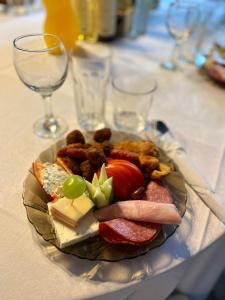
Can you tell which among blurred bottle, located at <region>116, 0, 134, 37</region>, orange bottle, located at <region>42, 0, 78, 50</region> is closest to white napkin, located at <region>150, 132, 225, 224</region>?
orange bottle, located at <region>42, 0, 78, 50</region>

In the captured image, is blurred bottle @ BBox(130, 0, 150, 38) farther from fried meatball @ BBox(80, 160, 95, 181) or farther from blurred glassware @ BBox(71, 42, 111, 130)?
fried meatball @ BBox(80, 160, 95, 181)

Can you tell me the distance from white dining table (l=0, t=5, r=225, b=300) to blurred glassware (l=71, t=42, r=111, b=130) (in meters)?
0.03

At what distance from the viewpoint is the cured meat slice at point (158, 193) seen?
0.48 m

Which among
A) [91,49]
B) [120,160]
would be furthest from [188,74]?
[120,160]

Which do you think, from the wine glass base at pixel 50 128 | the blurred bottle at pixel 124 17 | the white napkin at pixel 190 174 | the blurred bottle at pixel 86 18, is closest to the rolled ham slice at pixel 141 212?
the white napkin at pixel 190 174

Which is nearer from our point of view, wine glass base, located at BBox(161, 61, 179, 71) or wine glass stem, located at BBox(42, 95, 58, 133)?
wine glass stem, located at BBox(42, 95, 58, 133)

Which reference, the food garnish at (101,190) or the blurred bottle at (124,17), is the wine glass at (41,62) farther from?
the blurred bottle at (124,17)

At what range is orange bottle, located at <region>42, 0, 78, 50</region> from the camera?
0.87m

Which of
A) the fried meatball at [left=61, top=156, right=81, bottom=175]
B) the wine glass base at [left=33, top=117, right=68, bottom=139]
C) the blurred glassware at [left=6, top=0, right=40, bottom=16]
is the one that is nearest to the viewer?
the fried meatball at [left=61, top=156, right=81, bottom=175]

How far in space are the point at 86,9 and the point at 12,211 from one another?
737 mm

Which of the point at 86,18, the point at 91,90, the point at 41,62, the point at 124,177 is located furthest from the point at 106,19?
the point at 124,177

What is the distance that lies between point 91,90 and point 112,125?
0.11 meters

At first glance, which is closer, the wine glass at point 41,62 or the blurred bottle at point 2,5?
the wine glass at point 41,62

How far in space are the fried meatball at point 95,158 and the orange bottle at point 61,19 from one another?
571 mm
